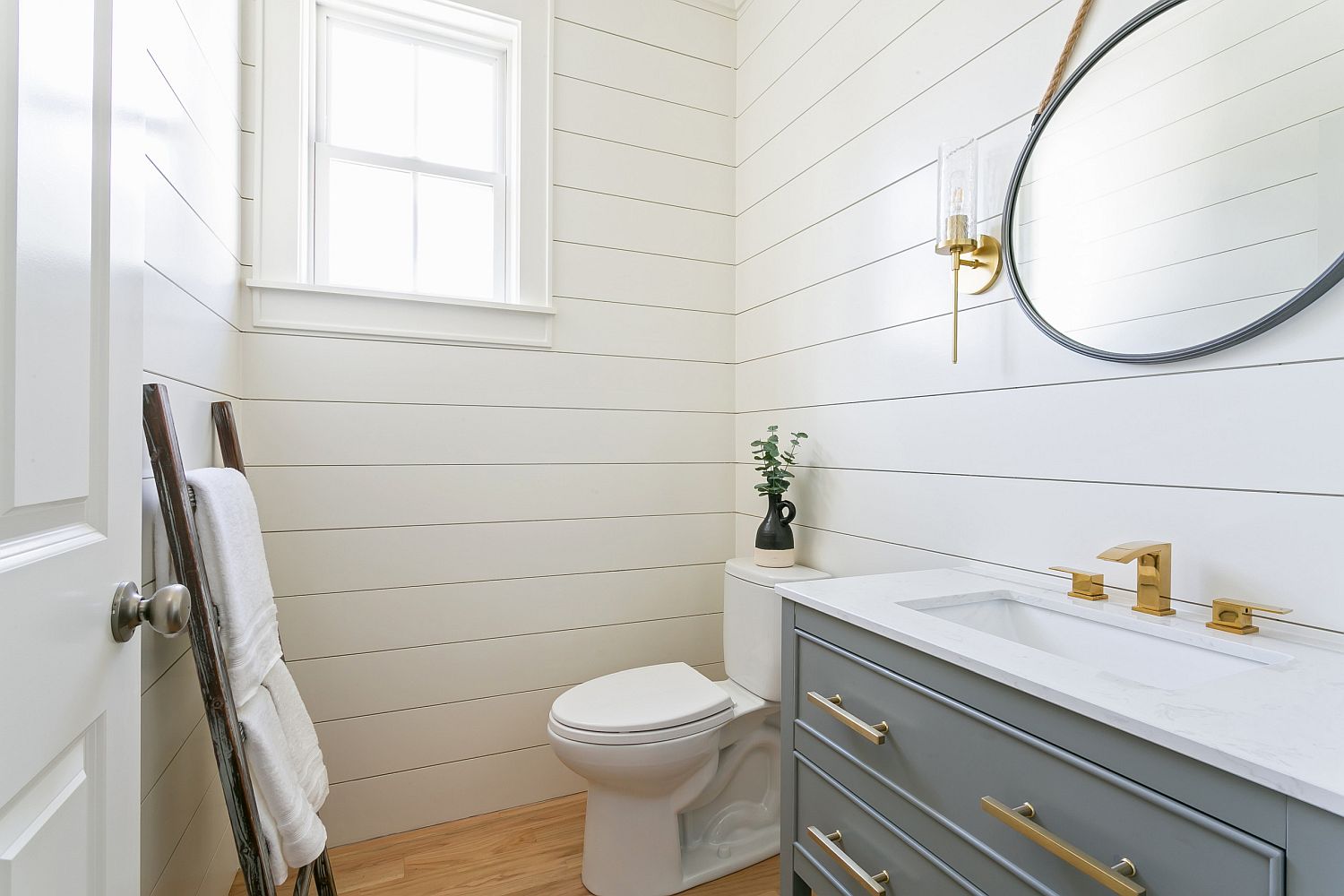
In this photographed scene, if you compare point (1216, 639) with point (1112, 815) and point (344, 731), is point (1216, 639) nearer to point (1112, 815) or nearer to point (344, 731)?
point (1112, 815)

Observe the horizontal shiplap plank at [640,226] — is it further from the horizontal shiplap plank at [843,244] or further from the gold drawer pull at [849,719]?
the gold drawer pull at [849,719]

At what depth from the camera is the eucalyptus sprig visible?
1.88m

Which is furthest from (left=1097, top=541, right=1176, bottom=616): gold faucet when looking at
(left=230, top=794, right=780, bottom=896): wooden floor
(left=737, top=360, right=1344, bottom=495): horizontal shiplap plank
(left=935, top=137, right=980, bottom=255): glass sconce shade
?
(left=230, top=794, right=780, bottom=896): wooden floor

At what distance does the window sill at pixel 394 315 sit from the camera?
5.71 ft

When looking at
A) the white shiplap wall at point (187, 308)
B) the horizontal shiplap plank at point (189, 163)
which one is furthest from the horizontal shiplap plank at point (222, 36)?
the horizontal shiplap plank at point (189, 163)

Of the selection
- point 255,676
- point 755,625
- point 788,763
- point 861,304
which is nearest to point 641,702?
point 755,625

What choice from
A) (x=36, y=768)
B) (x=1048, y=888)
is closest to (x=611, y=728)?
(x=1048, y=888)

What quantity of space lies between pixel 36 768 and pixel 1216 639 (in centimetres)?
129

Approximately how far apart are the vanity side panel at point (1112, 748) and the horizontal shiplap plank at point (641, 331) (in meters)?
1.39

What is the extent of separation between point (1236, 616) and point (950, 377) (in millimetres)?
685

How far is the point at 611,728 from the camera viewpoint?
59.0 inches

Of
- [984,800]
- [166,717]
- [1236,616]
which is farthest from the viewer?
[166,717]

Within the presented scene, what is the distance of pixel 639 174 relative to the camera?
7.14 feet

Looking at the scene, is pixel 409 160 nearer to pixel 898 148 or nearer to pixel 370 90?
pixel 370 90
